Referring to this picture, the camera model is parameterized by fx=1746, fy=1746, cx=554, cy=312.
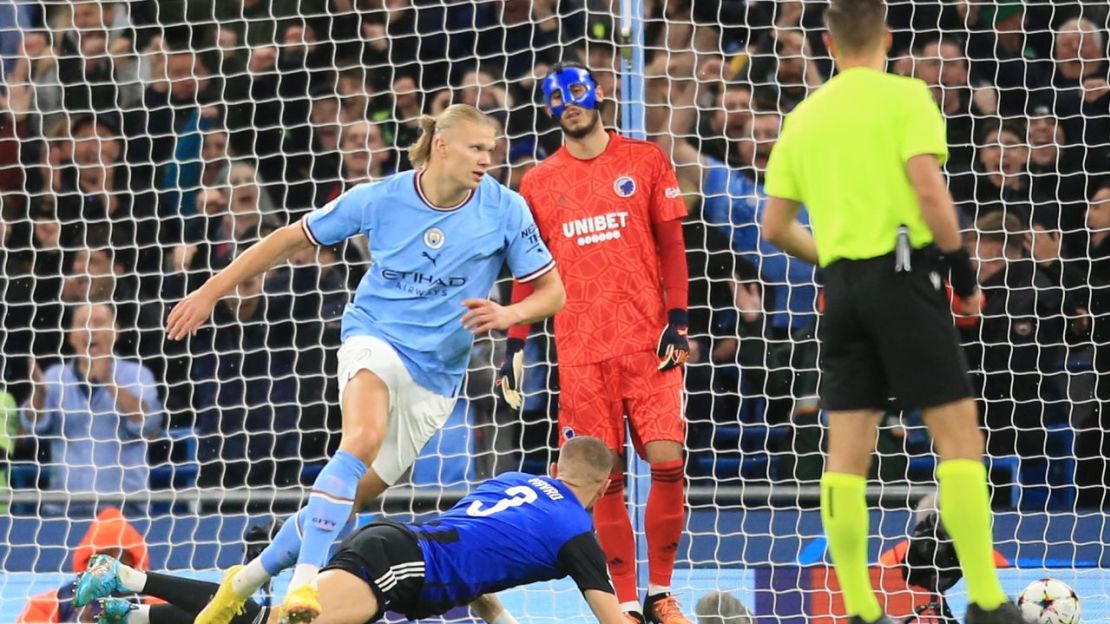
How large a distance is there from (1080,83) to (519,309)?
419 cm

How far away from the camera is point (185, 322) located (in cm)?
591

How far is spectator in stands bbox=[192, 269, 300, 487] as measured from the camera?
30.9 ft

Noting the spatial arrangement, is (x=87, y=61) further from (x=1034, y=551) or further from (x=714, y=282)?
(x=1034, y=551)

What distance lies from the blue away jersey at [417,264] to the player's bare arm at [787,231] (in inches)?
61.4

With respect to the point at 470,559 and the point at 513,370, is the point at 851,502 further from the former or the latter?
the point at 513,370

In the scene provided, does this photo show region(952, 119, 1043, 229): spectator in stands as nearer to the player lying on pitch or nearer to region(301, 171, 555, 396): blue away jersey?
the player lying on pitch

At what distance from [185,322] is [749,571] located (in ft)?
10.4

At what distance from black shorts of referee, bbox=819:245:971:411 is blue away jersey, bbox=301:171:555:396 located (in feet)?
6.02

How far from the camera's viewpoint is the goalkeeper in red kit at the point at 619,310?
7113 mm

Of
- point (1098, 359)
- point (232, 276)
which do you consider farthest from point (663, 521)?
point (1098, 359)

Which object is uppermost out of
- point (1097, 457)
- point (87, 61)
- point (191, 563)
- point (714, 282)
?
point (87, 61)

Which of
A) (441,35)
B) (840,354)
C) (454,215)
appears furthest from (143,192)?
(840,354)

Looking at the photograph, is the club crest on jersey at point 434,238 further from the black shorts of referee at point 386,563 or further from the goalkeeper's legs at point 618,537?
the goalkeeper's legs at point 618,537

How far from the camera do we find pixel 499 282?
31.3ft
